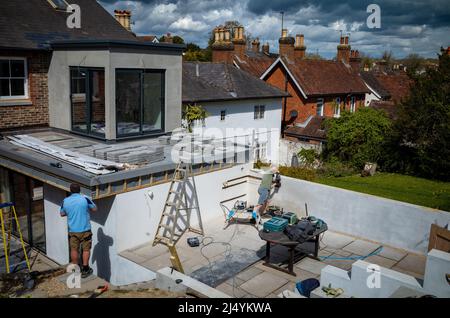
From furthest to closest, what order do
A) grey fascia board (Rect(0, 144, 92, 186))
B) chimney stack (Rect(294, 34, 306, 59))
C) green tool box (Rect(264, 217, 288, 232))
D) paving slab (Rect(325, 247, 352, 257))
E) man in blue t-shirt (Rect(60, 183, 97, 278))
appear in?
chimney stack (Rect(294, 34, 306, 59))
paving slab (Rect(325, 247, 352, 257))
grey fascia board (Rect(0, 144, 92, 186))
green tool box (Rect(264, 217, 288, 232))
man in blue t-shirt (Rect(60, 183, 97, 278))

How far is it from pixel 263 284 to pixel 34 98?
1039 centimetres

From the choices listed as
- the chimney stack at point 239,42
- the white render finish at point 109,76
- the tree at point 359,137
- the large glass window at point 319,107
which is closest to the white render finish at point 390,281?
the white render finish at point 109,76

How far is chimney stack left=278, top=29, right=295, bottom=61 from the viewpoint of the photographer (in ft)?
107

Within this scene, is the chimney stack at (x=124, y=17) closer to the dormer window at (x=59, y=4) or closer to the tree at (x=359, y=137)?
the dormer window at (x=59, y=4)

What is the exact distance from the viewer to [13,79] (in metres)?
13.8

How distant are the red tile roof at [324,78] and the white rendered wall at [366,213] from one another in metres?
19.5

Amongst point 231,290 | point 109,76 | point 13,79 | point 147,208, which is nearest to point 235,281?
point 231,290

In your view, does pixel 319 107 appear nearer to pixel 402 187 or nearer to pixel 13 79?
pixel 402 187

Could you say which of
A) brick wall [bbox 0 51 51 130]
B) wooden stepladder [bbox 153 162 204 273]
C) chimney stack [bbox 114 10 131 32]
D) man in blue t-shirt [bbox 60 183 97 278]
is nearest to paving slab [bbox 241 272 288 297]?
wooden stepladder [bbox 153 162 204 273]

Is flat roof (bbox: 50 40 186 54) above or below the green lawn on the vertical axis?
above

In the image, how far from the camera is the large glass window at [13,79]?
1355 cm

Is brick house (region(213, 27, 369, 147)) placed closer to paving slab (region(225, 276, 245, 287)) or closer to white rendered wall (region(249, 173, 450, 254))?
white rendered wall (region(249, 173, 450, 254))

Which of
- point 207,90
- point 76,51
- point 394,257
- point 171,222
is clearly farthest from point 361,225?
point 207,90

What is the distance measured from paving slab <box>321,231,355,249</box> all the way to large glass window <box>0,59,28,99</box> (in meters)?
10.9
